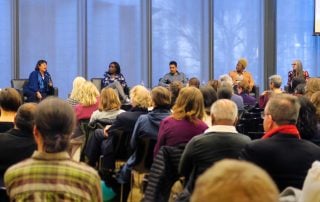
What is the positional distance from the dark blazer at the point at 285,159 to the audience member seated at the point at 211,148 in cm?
43

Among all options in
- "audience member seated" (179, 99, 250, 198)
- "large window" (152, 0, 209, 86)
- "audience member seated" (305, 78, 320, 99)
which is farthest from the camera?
"large window" (152, 0, 209, 86)

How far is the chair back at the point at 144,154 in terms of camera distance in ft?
17.6

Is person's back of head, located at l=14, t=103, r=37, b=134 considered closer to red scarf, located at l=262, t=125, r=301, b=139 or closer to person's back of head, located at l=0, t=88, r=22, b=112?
person's back of head, located at l=0, t=88, r=22, b=112

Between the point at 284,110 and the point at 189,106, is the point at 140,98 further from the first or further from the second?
the point at 284,110

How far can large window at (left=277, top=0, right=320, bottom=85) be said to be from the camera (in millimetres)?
14492

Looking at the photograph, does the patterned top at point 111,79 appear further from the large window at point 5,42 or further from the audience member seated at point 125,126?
the audience member seated at point 125,126

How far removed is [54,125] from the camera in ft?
8.49

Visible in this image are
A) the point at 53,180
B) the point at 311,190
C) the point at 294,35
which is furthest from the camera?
the point at 294,35

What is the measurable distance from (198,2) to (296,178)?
37.8 feet

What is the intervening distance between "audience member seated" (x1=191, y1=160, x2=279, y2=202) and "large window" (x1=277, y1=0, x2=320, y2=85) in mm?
13357

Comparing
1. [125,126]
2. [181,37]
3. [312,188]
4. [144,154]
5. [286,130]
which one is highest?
[181,37]

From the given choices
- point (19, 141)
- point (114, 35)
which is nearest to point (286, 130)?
point (19, 141)

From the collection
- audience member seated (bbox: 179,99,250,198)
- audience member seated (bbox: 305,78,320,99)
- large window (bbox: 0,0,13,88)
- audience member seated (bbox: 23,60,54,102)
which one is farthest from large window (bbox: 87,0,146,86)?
audience member seated (bbox: 179,99,250,198)

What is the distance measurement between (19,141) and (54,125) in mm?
1074
